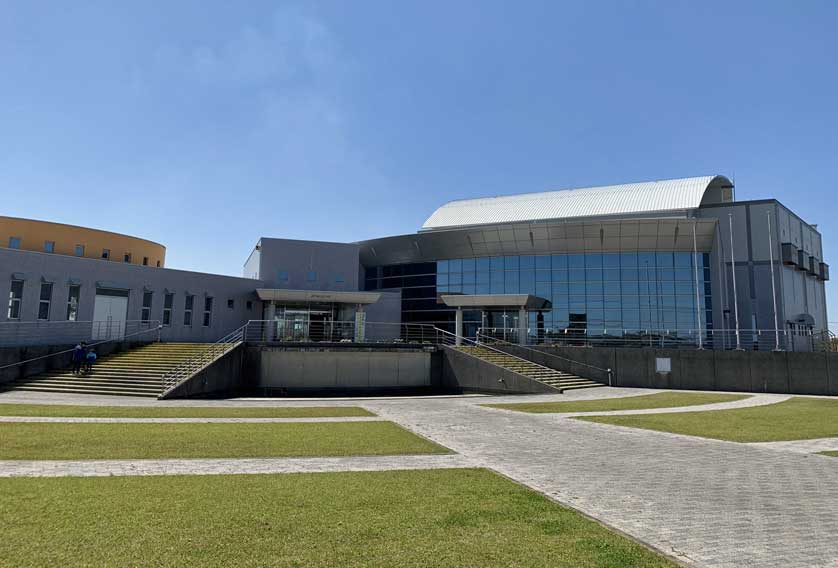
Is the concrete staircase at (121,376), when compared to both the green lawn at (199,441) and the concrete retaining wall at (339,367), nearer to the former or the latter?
the concrete retaining wall at (339,367)

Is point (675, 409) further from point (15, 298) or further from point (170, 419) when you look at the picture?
point (15, 298)

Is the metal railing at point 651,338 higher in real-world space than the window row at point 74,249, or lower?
lower

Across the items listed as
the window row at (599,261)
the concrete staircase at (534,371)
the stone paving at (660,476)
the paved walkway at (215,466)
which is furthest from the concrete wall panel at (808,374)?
the paved walkway at (215,466)

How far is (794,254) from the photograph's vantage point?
42.1 m

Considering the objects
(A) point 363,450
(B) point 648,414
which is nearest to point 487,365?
(B) point 648,414

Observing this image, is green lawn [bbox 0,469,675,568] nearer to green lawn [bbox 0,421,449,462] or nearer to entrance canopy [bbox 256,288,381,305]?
green lawn [bbox 0,421,449,462]

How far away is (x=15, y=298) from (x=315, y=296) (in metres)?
16.9

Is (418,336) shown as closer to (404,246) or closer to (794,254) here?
(404,246)

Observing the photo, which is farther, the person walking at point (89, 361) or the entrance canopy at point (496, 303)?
the entrance canopy at point (496, 303)

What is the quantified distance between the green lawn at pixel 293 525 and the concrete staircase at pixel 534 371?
71.8ft

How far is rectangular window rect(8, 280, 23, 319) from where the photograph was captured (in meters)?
25.7

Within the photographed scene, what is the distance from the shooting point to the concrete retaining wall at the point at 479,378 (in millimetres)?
28203

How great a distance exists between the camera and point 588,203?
5200 centimetres

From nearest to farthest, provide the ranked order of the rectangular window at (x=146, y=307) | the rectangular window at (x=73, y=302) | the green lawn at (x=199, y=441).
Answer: the green lawn at (x=199, y=441) < the rectangular window at (x=73, y=302) < the rectangular window at (x=146, y=307)
